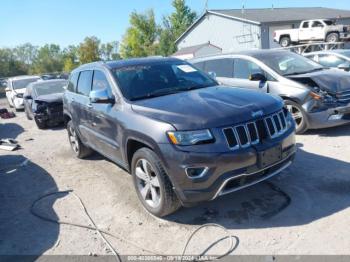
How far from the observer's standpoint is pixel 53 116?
11703 mm

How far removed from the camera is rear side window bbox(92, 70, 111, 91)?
17.5ft

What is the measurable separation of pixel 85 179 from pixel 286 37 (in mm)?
25262

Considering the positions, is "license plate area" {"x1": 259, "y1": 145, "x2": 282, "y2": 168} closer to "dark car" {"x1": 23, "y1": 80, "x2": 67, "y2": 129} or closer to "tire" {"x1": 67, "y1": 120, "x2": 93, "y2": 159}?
"tire" {"x1": 67, "y1": 120, "x2": 93, "y2": 159}

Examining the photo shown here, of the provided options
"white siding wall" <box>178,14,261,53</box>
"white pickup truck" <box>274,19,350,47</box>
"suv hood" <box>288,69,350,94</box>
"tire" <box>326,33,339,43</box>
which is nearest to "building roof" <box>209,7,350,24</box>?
"white siding wall" <box>178,14,261,53</box>

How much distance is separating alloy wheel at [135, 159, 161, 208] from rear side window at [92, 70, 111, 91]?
53.6 inches

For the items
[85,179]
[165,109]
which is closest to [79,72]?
[85,179]

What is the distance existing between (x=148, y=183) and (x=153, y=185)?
115mm

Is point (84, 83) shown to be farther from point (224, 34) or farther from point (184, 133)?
point (224, 34)

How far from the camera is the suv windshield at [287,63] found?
25.3 feet

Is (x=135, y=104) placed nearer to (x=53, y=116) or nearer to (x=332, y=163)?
(x=332, y=163)

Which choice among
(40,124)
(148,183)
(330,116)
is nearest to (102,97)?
(148,183)

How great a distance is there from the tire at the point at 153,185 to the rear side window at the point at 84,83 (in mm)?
2154

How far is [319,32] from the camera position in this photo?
25.8m

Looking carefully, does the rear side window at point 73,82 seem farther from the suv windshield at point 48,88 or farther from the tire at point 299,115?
the suv windshield at point 48,88
